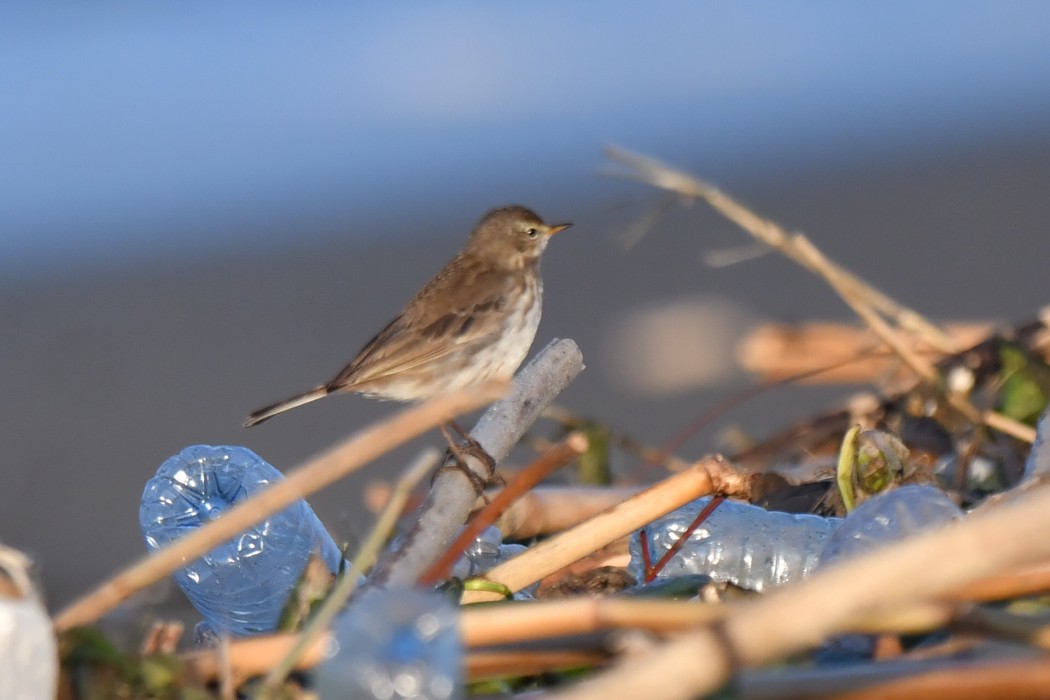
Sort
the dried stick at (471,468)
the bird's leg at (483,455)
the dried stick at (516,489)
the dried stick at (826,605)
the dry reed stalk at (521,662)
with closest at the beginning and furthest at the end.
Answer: the dried stick at (826,605), the dry reed stalk at (521,662), the dried stick at (516,489), the dried stick at (471,468), the bird's leg at (483,455)

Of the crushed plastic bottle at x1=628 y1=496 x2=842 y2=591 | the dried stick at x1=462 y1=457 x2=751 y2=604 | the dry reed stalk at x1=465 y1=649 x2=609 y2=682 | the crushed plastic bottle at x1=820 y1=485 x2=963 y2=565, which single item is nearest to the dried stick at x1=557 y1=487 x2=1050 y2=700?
the dry reed stalk at x1=465 y1=649 x2=609 y2=682

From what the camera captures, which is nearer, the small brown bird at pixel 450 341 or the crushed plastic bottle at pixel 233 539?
the crushed plastic bottle at pixel 233 539

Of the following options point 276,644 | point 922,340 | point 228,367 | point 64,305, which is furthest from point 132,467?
point 276,644

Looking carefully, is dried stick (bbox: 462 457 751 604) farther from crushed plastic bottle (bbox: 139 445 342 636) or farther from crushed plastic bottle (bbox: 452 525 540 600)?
crushed plastic bottle (bbox: 139 445 342 636)

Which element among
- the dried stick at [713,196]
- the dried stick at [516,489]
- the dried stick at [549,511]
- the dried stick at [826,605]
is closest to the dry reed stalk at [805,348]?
the dried stick at [713,196]

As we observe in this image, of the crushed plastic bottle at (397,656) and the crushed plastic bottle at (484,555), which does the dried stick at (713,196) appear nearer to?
the crushed plastic bottle at (484,555)

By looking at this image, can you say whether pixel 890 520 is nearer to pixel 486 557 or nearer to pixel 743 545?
pixel 743 545

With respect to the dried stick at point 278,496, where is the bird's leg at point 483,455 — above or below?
below
